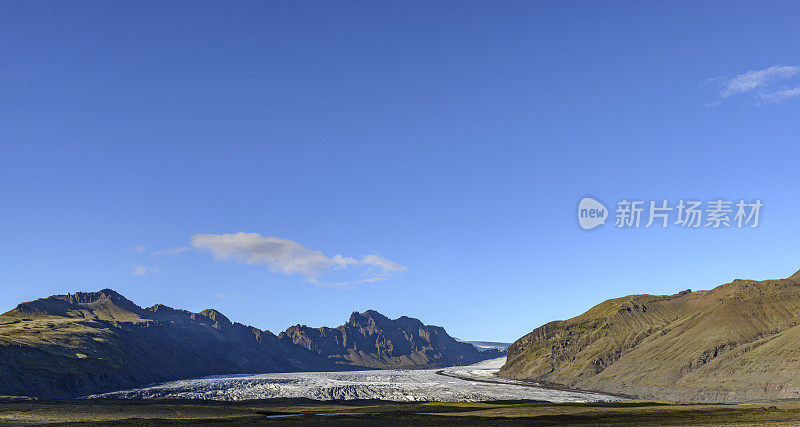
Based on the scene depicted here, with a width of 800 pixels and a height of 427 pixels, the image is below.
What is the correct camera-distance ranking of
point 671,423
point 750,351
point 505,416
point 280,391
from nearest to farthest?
point 671,423
point 505,416
point 750,351
point 280,391

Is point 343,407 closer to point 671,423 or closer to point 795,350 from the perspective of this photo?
point 671,423

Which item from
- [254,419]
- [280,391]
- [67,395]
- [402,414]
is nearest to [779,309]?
[402,414]

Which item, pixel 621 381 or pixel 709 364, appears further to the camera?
pixel 621 381

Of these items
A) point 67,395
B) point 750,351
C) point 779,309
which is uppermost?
point 779,309

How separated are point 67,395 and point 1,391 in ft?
66.1

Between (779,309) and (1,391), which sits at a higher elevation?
(779,309)

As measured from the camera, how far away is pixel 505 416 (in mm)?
94438

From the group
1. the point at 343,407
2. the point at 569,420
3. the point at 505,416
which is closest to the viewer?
the point at 569,420

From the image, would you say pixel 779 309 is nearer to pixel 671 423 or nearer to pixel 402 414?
pixel 671 423

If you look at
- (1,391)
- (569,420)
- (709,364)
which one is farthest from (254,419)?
(709,364)

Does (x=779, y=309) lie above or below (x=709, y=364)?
above

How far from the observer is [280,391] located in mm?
168250

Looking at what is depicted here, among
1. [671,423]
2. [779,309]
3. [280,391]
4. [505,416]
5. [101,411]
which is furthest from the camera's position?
[779,309]

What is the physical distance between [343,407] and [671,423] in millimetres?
65717
